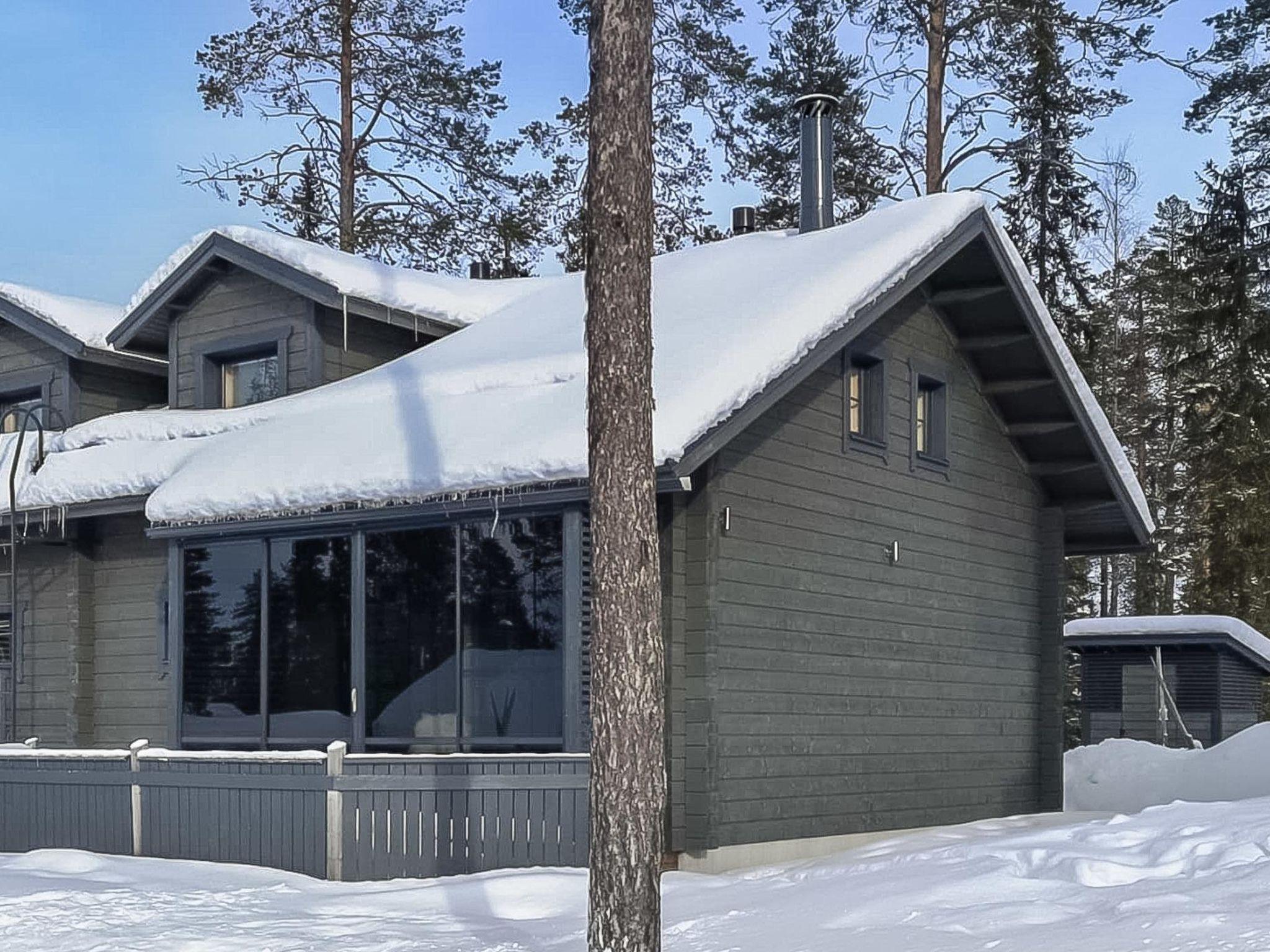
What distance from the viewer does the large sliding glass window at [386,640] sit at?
40.8 feet

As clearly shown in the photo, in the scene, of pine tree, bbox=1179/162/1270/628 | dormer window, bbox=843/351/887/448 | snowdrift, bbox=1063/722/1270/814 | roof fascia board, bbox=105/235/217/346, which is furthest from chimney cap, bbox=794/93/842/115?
pine tree, bbox=1179/162/1270/628

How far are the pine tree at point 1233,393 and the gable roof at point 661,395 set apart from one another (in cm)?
1582

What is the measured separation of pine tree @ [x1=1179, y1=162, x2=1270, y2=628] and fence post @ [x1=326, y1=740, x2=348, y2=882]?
2559 centimetres

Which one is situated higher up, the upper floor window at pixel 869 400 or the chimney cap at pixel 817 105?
the chimney cap at pixel 817 105

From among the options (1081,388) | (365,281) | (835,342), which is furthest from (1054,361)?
(365,281)

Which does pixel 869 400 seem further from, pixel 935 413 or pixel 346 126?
pixel 346 126

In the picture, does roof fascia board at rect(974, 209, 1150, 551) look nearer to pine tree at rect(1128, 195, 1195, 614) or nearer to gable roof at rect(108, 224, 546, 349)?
gable roof at rect(108, 224, 546, 349)

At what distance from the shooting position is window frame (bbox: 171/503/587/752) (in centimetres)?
1198

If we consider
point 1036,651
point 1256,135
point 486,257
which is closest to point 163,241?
point 486,257

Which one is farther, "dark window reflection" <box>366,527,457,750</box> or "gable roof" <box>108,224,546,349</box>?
"gable roof" <box>108,224,546,349</box>

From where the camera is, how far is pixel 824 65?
1060 inches

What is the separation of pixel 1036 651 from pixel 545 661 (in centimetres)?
746

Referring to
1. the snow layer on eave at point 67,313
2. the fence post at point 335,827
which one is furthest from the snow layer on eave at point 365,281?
the fence post at point 335,827

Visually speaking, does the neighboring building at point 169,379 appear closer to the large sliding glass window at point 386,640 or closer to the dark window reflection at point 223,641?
the dark window reflection at point 223,641
